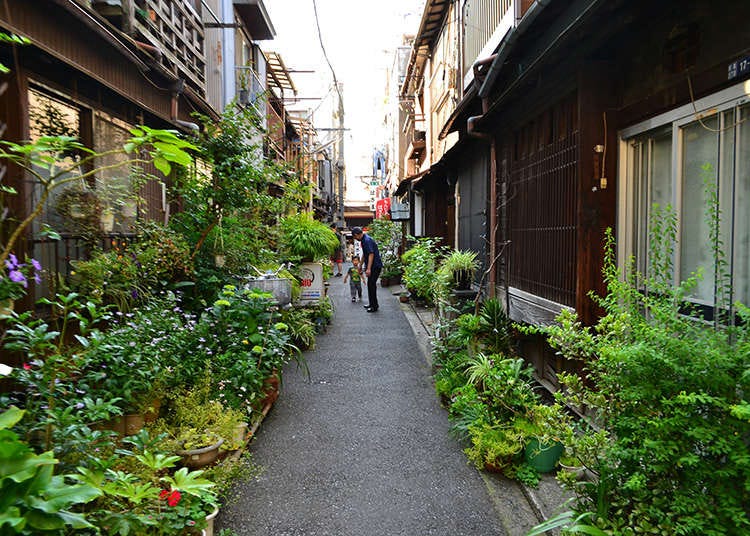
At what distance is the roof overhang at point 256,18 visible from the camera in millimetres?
13492

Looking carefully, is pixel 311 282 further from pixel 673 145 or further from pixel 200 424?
pixel 673 145

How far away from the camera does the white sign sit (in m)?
10.1

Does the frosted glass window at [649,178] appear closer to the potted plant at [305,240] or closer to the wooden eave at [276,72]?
the potted plant at [305,240]

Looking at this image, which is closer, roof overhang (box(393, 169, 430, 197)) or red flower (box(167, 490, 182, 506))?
red flower (box(167, 490, 182, 506))

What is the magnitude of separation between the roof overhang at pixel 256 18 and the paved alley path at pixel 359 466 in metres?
10.8

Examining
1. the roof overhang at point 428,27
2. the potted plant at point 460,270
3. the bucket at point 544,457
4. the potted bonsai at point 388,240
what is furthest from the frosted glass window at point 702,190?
the potted bonsai at point 388,240

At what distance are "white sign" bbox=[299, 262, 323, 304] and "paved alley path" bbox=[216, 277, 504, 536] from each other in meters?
2.51

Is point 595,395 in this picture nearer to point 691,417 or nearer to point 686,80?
point 691,417

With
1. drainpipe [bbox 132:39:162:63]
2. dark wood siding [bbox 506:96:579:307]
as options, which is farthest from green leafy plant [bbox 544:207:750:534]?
drainpipe [bbox 132:39:162:63]

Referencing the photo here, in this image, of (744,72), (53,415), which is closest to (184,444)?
(53,415)

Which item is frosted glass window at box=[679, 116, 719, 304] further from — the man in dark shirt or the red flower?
the man in dark shirt

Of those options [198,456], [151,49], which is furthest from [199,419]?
[151,49]

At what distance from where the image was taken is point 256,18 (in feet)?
47.5

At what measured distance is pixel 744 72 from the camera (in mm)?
2840
